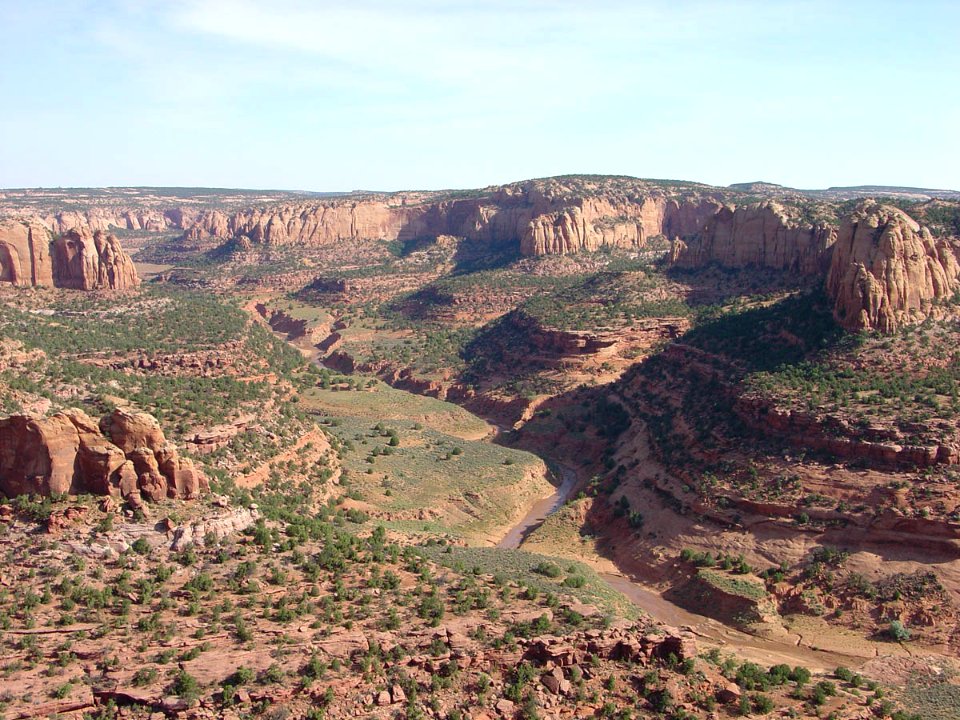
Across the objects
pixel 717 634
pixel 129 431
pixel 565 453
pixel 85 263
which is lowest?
pixel 717 634

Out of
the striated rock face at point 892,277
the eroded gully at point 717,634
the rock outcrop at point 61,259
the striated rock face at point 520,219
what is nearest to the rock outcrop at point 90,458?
the eroded gully at point 717,634

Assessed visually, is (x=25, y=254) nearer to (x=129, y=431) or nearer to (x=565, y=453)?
(x=565, y=453)

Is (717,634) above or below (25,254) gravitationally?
below

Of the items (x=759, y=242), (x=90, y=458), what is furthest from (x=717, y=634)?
(x=759, y=242)

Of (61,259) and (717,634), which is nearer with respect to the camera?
(717,634)

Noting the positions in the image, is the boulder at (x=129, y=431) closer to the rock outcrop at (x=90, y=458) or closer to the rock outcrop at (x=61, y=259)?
the rock outcrop at (x=90, y=458)

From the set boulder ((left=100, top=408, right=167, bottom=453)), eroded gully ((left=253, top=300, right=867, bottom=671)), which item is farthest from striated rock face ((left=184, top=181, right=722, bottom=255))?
boulder ((left=100, top=408, right=167, bottom=453))

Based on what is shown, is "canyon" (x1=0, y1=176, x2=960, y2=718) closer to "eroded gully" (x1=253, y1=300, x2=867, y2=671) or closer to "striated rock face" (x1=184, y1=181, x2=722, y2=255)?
"eroded gully" (x1=253, y1=300, x2=867, y2=671)
